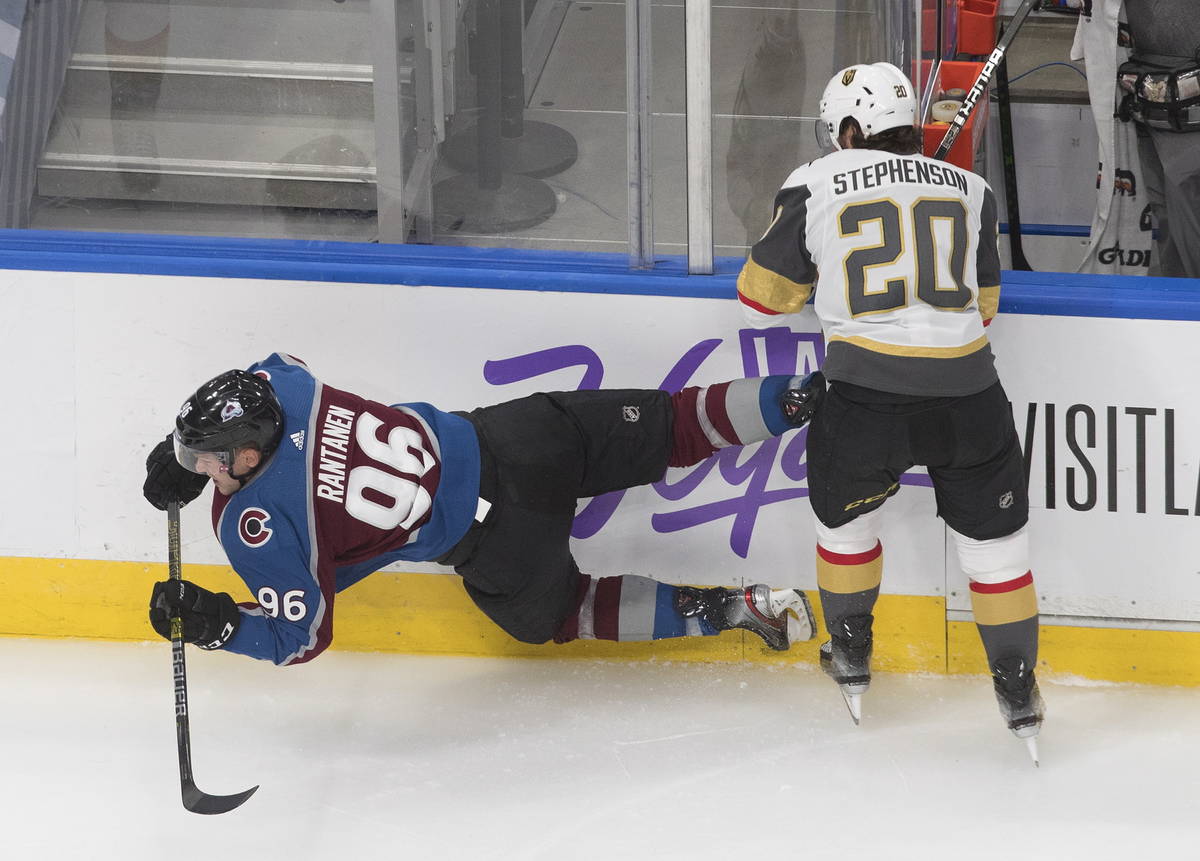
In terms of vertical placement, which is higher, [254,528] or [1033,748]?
[254,528]

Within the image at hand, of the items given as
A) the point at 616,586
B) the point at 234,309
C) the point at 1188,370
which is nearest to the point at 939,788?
the point at 616,586

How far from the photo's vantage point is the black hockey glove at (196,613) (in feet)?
8.51

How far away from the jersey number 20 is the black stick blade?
1.40m

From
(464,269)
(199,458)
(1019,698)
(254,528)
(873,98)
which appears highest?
(873,98)

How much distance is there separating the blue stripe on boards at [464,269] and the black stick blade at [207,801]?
1011mm

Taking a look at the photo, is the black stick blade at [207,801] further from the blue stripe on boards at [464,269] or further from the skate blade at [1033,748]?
the skate blade at [1033,748]

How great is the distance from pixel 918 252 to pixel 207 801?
1.57 m

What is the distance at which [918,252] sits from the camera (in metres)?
2.52

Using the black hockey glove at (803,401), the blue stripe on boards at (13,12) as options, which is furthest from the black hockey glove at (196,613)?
the blue stripe on boards at (13,12)

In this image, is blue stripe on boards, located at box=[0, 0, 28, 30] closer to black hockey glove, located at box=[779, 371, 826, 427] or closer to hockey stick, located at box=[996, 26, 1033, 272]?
black hockey glove, located at box=[779, 371, 826, 427]

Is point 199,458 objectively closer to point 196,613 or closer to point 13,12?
point 196,613

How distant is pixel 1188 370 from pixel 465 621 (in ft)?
5.01

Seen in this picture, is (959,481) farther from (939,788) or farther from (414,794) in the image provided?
(414,794)

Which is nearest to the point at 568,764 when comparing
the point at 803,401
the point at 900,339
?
the point at 803,401
